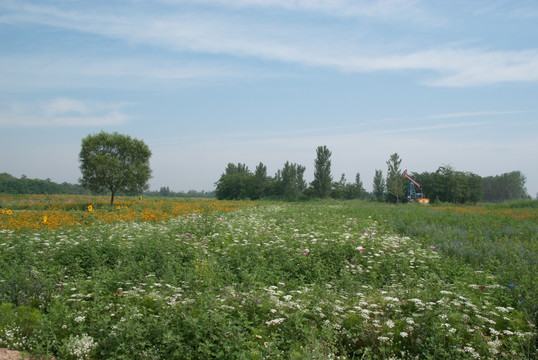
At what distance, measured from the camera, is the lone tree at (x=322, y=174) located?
174 feet

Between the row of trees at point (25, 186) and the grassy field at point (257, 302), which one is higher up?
the row of trees at point (25, 186)

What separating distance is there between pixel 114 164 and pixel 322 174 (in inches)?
1271

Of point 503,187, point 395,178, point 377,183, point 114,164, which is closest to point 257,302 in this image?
point 114,164

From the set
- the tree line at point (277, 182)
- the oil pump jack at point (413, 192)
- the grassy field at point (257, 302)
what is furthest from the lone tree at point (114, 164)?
the oil pump jack at point (413, 192)

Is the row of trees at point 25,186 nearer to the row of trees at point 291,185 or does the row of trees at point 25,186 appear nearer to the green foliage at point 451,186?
the row of trees at point 291,185

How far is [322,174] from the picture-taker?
53.5 metres

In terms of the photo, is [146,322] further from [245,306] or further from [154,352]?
[245,306]

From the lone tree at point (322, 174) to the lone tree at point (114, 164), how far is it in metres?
28.7

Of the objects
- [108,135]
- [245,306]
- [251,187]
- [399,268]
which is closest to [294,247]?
[399,268]

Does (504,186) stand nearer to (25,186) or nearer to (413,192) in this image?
(413,192)

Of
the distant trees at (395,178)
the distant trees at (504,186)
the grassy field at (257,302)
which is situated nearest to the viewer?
the grassy field at (257,302)

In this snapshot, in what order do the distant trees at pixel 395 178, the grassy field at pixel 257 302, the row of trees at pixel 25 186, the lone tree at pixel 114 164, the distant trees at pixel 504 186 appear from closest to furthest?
the grassy field at pixel 257 302 → the lone tree at pixel 114 164 → the distant trees at pixel 395 178 → the row of trees at pixel 25 186 → the distant trees at pixel 504 186

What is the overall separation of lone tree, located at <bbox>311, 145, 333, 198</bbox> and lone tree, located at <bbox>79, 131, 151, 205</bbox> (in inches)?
1131

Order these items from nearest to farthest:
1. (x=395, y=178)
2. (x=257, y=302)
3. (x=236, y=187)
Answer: (x=257, y=302), (x=395, y=178), (x=236, y=187)
